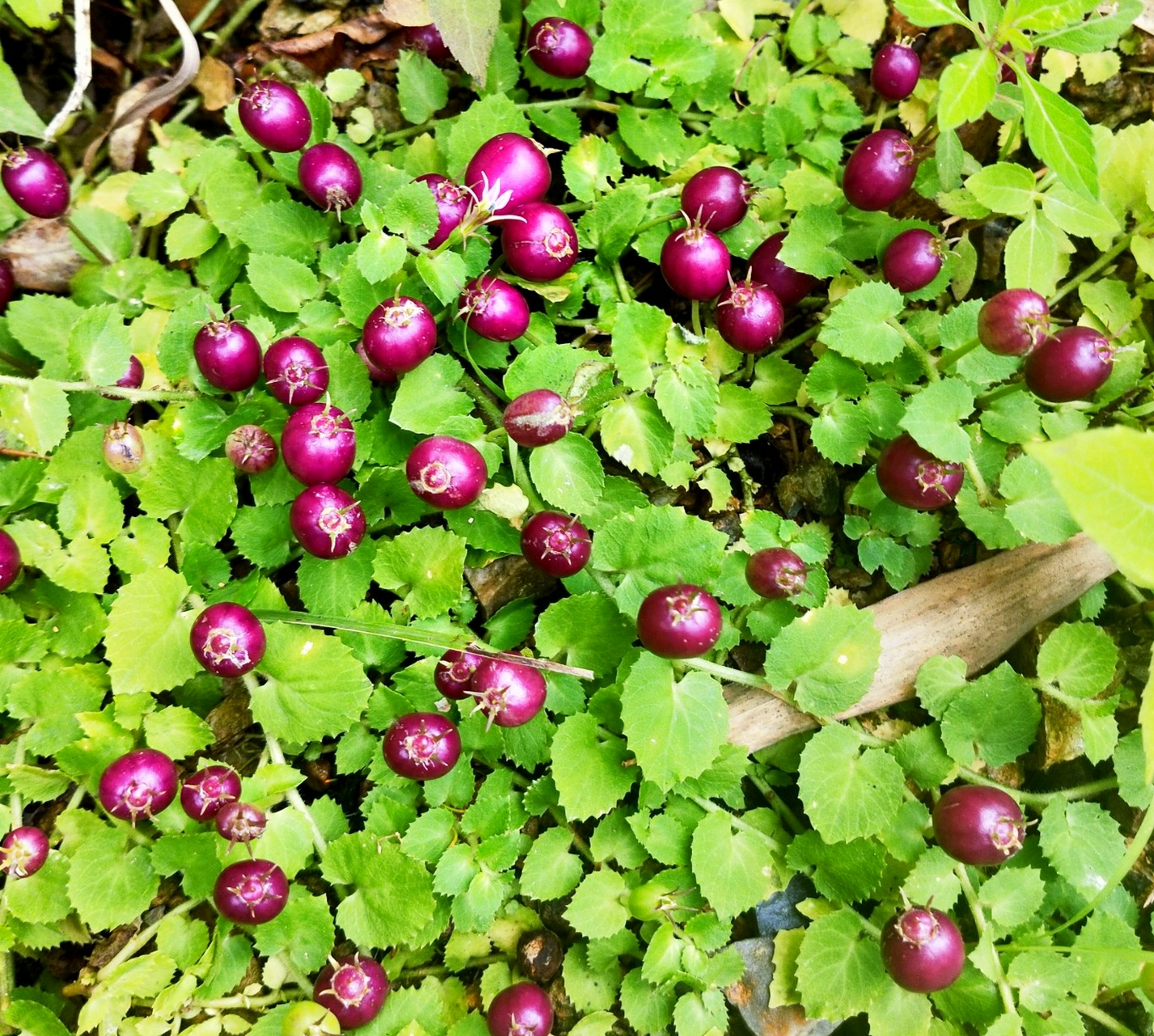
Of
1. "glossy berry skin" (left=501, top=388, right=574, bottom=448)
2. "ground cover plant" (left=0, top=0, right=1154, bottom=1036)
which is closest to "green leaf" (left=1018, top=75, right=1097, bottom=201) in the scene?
"ground cover plant" (left=0, top=0, right=1154, bottom=1036)

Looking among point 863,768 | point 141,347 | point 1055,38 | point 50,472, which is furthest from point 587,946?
point 1055,38

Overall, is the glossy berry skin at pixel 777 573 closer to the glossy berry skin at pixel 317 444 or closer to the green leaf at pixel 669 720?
the green leaf at pixel 669 720

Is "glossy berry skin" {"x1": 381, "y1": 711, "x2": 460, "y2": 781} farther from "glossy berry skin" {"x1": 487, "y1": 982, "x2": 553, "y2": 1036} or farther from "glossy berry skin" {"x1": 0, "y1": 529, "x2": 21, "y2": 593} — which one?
"glossy berry skin" {"x1": 0, "y1": 529, "x2": 21, "y2": 593}

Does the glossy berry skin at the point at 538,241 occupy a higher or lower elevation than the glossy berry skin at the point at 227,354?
higher

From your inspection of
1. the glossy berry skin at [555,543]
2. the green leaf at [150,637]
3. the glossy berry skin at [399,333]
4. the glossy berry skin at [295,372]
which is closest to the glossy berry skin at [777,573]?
the glossy berry skin at [555,543]

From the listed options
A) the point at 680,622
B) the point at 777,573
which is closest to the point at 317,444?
the point at 680,622

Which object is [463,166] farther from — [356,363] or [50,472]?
[50,472]

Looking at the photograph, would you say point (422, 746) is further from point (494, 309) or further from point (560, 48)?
point (560, 48)
